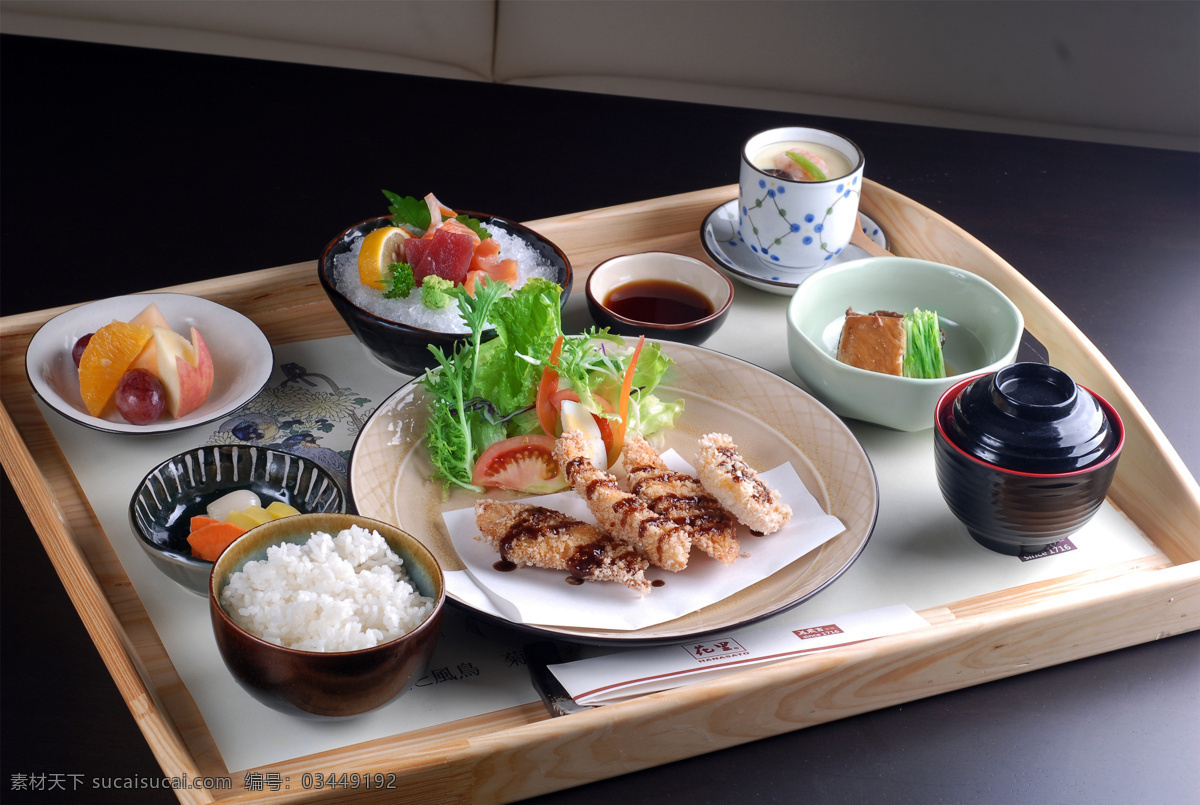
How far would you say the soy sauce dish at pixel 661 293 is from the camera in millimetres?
1869

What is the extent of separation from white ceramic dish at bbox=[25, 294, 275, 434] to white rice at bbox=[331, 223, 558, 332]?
0.18 metres

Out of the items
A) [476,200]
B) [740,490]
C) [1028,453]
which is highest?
[1028,453]

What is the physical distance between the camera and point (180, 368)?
1627 mm

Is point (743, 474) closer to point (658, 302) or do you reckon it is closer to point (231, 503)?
point (658, 302)

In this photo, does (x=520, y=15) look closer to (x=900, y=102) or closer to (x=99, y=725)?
(x=900, y=102)

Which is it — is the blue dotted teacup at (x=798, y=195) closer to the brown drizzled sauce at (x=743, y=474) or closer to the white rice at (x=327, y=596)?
the brown drizzled sauce at (x=743, y=474)

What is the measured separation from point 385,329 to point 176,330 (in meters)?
0.40

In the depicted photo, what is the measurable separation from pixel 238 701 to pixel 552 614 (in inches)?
15.2

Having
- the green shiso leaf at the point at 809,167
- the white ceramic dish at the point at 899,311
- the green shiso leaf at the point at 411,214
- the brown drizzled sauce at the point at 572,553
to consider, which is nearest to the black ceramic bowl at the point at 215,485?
the brown drizzled sauce at the point at 572,553

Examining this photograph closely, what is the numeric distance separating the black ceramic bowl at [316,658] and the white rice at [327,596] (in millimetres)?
18

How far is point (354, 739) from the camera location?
4.00ft

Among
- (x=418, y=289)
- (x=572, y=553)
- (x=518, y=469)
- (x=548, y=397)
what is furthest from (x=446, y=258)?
(x=572, y=553)

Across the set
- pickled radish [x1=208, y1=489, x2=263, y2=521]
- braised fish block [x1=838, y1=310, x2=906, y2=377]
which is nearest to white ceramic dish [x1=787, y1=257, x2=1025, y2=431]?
braised fish block [x1=838, y1=310, x2=906, y2=377]

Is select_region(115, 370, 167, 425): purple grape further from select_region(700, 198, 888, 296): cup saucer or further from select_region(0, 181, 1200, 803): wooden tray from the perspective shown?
select_region(700, 198, 888, 296): cup saucer
